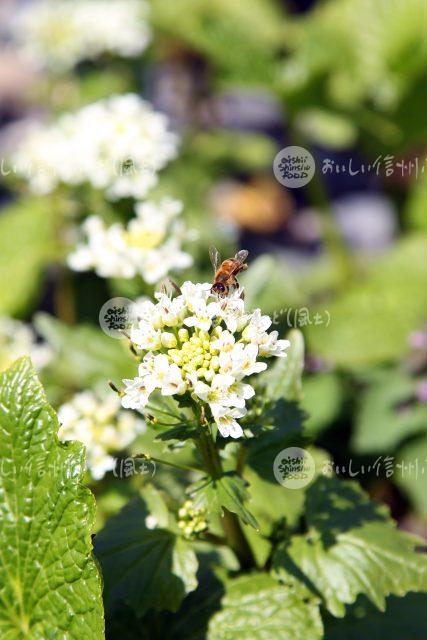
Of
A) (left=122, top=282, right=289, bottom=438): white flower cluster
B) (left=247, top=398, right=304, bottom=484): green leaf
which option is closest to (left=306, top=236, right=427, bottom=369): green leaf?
(left=247, top=398, right=304, bottom=484): green leaf

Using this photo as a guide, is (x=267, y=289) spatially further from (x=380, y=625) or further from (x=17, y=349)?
(x=380, y=625)

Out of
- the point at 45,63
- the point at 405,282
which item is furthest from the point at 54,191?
the point at 405,282

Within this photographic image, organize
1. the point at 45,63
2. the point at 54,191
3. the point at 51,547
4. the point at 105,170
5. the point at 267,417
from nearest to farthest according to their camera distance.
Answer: the point at 51,547
the point at 267,417
the point at 105,170
the point at 54,191
the point at 45,63

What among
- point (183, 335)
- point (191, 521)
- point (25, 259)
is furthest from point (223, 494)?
point (25, 259)

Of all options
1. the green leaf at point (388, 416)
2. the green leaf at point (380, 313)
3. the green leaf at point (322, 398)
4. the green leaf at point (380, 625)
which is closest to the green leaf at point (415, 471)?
the green leaf at point (388, 416)

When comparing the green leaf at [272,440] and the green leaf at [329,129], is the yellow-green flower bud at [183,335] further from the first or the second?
the green leaf at [329,129]

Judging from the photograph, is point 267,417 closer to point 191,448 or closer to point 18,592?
point 191,448

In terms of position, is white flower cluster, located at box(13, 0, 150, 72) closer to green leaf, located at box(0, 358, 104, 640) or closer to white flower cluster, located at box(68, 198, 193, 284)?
white flower cluster, located at box(68, 198, 193, 284)
